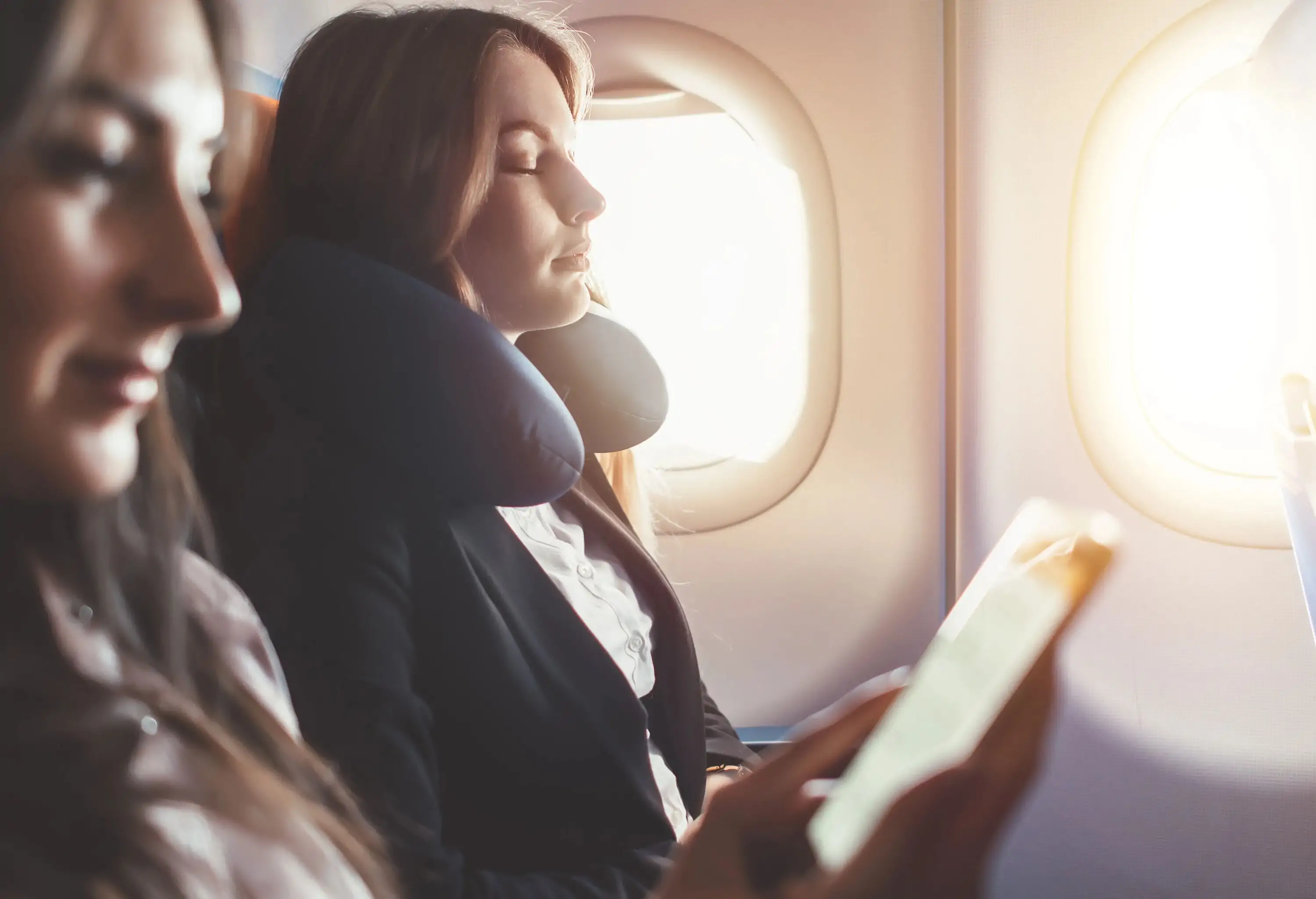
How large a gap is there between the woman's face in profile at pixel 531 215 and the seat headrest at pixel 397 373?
153 mm

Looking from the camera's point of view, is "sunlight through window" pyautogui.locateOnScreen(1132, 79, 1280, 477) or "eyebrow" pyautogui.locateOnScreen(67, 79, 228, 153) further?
"sunlight through window" pyautogui.locateOnScreen(1132, 79, 1280, 477)

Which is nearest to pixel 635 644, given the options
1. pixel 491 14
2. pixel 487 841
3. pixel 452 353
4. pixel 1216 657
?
pixel 487 841

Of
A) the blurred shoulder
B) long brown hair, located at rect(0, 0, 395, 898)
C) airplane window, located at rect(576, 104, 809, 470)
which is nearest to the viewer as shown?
long brown hair, located at rect(0, 0, 395, 898)

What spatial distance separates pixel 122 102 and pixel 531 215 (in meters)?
0.47

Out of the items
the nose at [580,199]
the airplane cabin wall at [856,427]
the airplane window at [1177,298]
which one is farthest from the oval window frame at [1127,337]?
the nose at [580,199]

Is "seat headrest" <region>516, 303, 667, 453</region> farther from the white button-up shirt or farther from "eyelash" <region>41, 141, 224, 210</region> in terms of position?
"eyelash" <region>41, 141, 224, 210</region>

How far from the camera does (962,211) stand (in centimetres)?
136

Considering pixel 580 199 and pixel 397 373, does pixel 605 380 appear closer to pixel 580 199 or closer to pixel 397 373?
pixel 580 199

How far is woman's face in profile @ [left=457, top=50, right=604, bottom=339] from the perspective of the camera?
917mm

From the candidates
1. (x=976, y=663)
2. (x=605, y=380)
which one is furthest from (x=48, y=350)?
(x=605, y=380)

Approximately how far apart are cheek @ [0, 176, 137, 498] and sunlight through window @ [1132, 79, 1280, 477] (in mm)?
1266

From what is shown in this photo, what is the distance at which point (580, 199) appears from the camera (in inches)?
37.2

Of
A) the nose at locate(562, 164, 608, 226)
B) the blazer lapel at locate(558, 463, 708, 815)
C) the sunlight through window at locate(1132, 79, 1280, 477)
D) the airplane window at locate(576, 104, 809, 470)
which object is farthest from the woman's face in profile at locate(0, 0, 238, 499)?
the sunlight through window at locate(1132, 79, 1280, 477)

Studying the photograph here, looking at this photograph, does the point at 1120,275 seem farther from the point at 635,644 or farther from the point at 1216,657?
the point at 635,644
